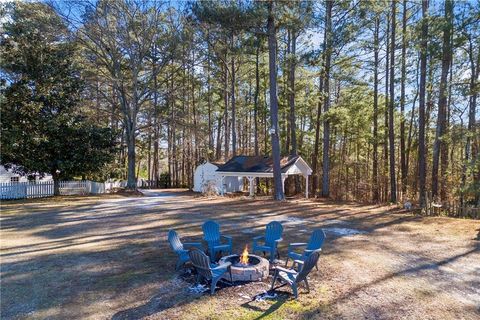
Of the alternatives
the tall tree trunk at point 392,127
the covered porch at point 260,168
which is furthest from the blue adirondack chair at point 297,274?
the covered porch at point 260,168

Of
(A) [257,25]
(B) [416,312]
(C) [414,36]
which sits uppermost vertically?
(A) [257,25]

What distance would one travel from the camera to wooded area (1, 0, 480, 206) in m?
13.9

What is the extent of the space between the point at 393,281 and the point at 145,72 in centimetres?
2541

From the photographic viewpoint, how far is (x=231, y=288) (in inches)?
195

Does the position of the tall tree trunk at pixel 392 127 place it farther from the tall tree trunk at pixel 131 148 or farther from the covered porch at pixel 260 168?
the tall tree trunk at pixel 131 148

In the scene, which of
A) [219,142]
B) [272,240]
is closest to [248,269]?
[272,240]

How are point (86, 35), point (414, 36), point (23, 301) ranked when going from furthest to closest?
point (86, 35) → point (414, 36) → point (23, 301)

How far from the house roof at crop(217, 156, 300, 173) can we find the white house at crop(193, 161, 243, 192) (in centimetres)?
181

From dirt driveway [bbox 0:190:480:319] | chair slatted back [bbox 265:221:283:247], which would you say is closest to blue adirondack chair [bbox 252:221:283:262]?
chair slatted back [bbox 265:221:283:247]

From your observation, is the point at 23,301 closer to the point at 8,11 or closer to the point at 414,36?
the point at 414,36

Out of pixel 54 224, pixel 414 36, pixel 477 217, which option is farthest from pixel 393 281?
pixel 414 36

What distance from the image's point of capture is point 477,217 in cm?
1130

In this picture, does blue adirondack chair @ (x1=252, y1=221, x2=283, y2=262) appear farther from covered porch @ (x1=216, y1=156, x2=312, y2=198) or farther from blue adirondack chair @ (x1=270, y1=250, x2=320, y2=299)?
covered porch @ (x1=216, y1=156, x2=312, y2=198)

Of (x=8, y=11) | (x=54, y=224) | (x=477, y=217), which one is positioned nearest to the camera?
(x=54, y=224)
